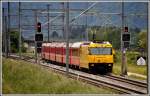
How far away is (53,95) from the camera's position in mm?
17812

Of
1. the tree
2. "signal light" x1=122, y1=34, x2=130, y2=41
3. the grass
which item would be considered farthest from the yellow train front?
the tree

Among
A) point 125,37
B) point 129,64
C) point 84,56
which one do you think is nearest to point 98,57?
point 84,56

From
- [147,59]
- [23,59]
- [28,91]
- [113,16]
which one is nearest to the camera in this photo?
[147,59]

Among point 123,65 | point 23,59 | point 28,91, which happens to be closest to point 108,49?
point 123,65

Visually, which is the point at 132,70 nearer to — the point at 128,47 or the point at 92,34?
the point at 128,47

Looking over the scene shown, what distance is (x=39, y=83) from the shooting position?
20.0 meters

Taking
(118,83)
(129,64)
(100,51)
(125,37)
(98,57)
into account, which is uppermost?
(125,37)

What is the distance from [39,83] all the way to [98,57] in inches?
237

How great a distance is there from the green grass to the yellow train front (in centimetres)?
327

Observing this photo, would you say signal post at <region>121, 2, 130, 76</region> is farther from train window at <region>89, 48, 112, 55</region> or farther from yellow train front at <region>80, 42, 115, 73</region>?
train window at <region>89, 48, 112, 55</region>

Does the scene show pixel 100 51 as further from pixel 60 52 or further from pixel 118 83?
pixel 60 52

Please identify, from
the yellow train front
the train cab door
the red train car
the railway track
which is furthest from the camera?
the red train car

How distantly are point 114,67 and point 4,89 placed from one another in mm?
9299

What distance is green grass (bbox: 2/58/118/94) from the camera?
1847cm
